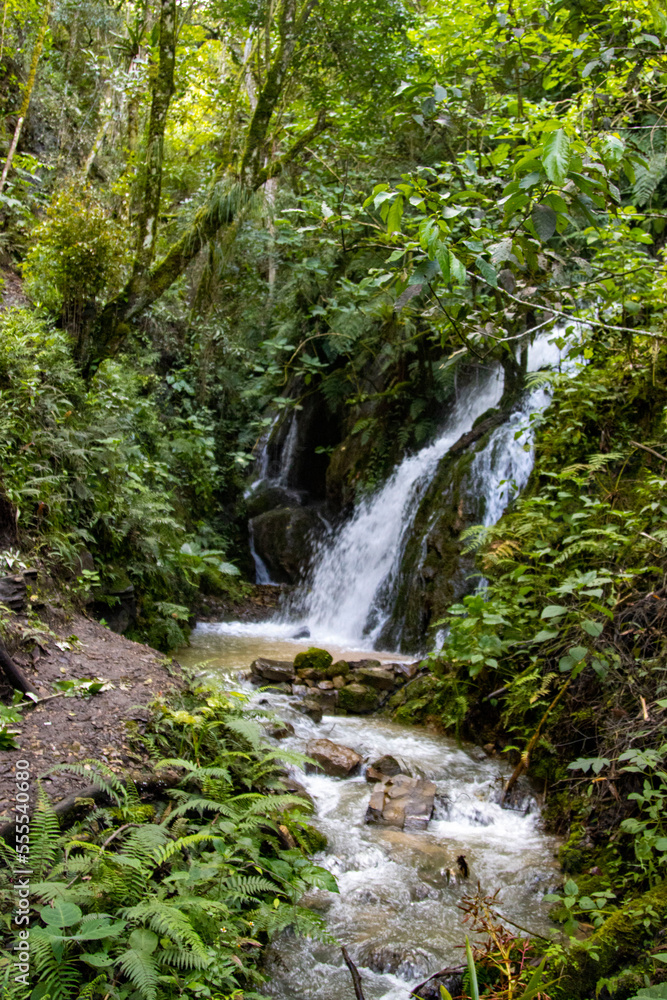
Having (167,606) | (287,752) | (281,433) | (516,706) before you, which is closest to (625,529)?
(516,706)

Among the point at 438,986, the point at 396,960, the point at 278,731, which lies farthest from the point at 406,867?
the point at 278,731

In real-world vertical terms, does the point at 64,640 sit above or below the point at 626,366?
below

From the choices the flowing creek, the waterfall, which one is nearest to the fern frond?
the flowing creek

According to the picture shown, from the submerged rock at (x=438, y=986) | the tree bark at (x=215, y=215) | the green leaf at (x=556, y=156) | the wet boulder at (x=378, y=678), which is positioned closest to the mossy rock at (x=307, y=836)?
the submerged rock at (x=438, y=986)

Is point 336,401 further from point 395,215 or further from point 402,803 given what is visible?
point 395,215

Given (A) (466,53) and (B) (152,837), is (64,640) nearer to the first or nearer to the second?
(B) (152,837)

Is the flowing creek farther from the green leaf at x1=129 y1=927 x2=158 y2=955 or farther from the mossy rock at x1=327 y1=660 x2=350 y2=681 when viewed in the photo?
the mossy rock at x1=327 y1=660 x2=350 y2=681

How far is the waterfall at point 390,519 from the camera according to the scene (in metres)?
8.70

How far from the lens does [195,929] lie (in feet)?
8.15

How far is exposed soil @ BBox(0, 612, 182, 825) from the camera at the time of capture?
3148mm

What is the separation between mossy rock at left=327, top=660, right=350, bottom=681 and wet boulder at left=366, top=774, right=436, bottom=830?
2304mm

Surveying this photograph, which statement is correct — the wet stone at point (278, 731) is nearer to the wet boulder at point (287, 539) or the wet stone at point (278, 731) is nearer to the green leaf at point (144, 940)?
the green leaf at point (144, 940)

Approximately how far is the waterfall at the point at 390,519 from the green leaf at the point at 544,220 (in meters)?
5.68

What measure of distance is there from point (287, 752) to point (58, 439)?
392cm
